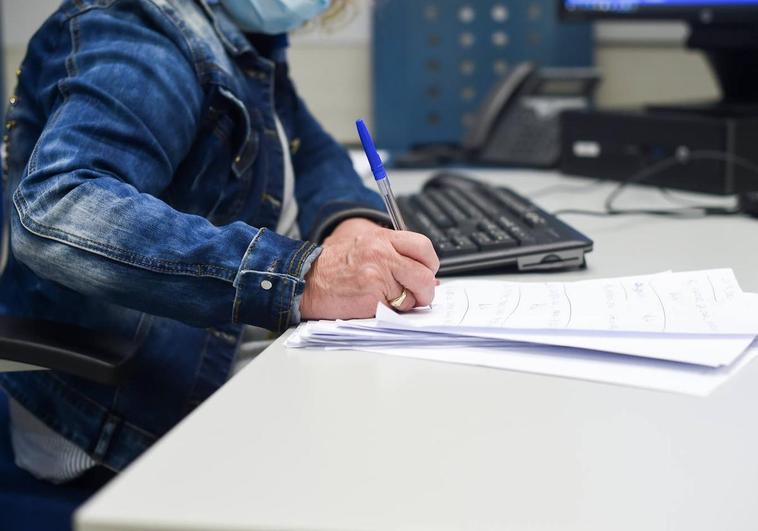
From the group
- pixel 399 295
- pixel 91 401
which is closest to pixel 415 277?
pixel 399 295

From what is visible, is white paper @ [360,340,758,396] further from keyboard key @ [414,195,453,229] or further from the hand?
keyboard key @ [414,195,453,229]

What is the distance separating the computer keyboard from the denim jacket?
0.25ft

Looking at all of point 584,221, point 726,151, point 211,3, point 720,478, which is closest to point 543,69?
point 726,151

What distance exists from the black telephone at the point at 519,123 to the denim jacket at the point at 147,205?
632mm

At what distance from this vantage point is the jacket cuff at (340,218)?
38.9 inches

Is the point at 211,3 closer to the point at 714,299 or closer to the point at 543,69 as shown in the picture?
the point at 714,299

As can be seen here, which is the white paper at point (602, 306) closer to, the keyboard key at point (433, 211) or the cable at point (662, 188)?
the keyboard key at point (433, 211)

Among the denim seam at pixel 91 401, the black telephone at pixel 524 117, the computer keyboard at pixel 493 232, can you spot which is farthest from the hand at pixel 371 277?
the black telephone at pixel 524 117

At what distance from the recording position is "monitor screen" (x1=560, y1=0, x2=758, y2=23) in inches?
54.7

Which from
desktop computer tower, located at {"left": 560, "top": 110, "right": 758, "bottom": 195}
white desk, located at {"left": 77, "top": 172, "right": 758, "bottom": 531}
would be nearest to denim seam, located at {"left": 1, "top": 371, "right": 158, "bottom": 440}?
white desk, located at {"left": 77, "top": 172, "right": 758, "bottom": 531}

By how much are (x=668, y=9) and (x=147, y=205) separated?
3.36 feet

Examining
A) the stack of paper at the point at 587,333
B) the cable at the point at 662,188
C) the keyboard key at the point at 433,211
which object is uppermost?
the stack of paper at the point at 587,333

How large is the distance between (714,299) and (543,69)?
117 cm

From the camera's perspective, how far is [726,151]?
1265 millimetres
